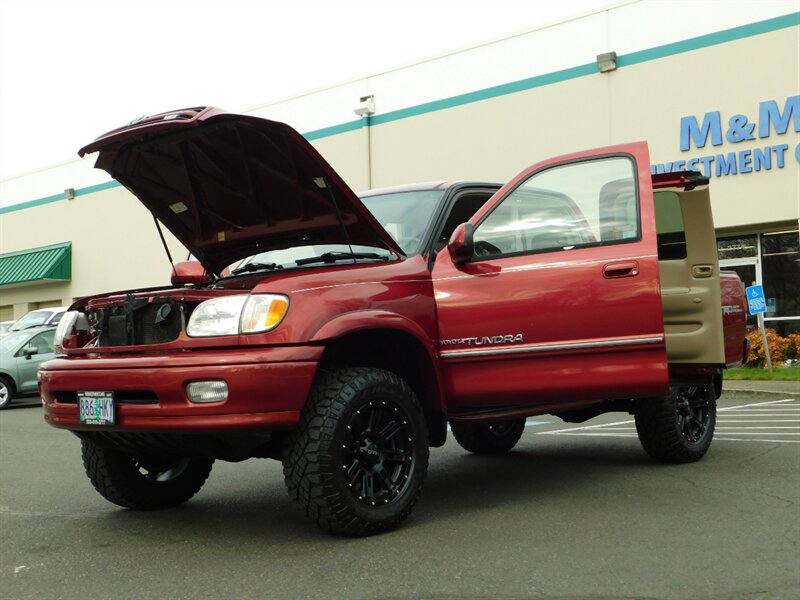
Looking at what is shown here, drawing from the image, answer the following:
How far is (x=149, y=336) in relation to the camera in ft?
14.9

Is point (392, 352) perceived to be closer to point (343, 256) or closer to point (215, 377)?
point (343, 256)

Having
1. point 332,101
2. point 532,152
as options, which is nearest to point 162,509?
point 532,152

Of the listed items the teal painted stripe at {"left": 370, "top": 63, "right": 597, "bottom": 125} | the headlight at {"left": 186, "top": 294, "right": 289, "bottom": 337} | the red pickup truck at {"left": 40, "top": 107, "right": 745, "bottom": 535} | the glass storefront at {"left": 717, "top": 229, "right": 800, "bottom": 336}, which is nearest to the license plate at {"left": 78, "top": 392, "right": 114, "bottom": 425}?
the red pickup truck at {"left": 40, "top": 107, "right": 745, "bottom": 535}

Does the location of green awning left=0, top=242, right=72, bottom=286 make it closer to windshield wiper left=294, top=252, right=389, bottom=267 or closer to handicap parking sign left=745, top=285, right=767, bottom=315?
handicap parking sign left=745, top=285, right=767, bottom=315

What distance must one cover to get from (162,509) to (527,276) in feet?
8.58

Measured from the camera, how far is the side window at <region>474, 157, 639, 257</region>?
5.29 meters

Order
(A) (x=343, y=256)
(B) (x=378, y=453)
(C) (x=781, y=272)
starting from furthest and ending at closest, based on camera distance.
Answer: (C) (x=781, y=272) → (A) (x=343, y=256) → (B) (x=378, y=453)

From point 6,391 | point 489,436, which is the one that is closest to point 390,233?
point 489,436

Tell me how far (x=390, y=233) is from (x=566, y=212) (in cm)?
106

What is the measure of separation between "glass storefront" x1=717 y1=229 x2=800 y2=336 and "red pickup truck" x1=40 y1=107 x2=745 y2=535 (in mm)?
14532

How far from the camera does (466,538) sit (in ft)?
14.7

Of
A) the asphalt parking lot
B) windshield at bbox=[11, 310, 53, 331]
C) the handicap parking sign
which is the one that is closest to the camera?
the asphalt parking lot

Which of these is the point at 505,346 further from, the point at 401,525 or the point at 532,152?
the point at 532,152

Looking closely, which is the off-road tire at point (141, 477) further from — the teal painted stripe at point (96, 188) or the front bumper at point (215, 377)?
the teal painted stripe at point (96, 188)
